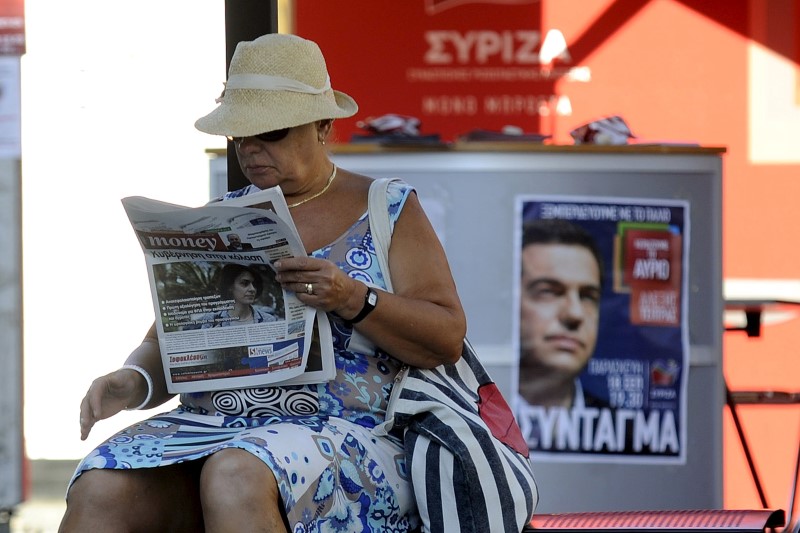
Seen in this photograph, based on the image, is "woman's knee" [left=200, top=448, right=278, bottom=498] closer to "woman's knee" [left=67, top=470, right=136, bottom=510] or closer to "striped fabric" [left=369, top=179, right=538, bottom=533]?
"woman's knee" [left=67, top=470, right=136, bottom=510]

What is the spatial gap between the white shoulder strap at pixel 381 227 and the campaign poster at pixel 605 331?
1587 millimetres

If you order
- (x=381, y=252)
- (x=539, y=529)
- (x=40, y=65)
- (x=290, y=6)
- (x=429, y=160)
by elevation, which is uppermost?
(x=290, y=6)

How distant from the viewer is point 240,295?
225 cm

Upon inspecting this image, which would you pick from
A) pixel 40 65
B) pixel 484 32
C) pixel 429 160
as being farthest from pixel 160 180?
pixel 484 32

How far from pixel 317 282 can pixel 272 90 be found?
0.45 m

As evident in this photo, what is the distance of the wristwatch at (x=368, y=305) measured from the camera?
2.22 metres

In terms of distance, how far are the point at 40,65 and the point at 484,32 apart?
6.32 ft

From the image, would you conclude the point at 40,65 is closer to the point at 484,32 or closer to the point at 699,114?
the point at 484,32

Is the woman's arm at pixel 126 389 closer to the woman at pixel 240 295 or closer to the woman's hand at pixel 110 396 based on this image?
the woman's hand at pixel 110 396

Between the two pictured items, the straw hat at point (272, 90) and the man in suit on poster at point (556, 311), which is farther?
the man in suit on poster at point (556, 311)

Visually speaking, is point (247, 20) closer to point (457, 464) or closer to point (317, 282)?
point (317, 282)

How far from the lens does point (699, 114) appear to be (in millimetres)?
5289

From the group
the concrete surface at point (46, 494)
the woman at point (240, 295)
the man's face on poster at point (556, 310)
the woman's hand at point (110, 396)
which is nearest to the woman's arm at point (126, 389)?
the woman's hand at point (110, 396)

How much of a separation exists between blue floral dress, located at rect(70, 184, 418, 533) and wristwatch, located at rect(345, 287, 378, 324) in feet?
0.35
